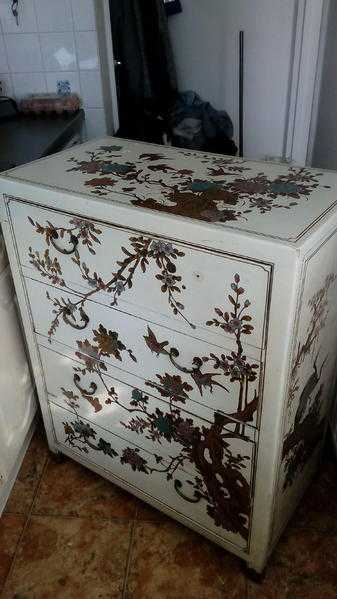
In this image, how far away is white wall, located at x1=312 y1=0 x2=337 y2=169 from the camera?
5.82ft

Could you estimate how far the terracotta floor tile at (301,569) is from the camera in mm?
1140

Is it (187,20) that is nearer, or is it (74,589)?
(74,589)

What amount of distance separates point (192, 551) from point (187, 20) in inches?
91.8

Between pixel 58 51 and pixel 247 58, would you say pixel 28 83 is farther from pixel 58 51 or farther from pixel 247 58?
pixel 247 58

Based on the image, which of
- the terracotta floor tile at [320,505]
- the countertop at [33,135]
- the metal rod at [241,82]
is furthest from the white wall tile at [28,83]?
the terracotta floor tile at [320,505]

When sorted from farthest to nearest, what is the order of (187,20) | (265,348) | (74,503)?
(187,20) < (74,503) < (265,348)

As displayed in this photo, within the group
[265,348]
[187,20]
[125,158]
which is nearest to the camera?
[265,348]

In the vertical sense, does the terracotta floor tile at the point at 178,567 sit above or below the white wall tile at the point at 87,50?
below

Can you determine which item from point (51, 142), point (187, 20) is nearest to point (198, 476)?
point (51, 142)

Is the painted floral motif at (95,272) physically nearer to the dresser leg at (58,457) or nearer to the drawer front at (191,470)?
the drawer front at (191,470)

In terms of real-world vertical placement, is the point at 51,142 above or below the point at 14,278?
above

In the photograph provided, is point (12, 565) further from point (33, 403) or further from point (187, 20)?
point (187, 20)

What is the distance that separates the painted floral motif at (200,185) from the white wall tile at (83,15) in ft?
3.13

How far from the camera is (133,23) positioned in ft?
6.46
